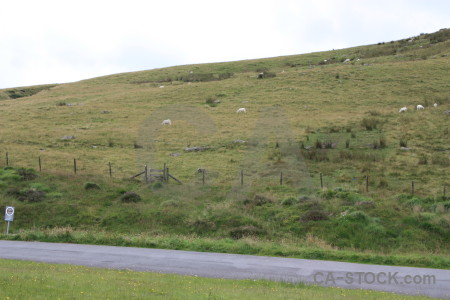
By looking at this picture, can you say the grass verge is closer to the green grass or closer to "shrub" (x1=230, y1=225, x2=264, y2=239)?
"shrub" (x1=230, y1=225, x2=264, y2=239)

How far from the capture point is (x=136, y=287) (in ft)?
41.1

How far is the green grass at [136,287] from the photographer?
11453mm

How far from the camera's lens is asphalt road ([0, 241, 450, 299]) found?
14.6 meters

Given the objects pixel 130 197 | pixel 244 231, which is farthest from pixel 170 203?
pixel 244 231

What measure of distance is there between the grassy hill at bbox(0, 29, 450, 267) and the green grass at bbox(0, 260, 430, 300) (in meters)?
6.76

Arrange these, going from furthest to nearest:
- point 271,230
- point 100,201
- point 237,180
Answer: point 237,180 → point 100,201 → point 271,230

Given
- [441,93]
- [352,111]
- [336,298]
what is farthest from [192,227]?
[441,93]

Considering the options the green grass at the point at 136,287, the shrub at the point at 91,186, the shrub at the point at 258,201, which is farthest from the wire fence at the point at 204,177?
the green grass at the point at 136,287

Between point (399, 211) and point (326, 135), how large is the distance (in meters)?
19.0

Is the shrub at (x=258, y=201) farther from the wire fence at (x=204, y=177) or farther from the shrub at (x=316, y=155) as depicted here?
the shrub at (x=316, y=155)

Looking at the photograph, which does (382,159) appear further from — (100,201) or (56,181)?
(56,181)

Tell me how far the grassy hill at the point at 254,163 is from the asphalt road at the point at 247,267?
6.55ft

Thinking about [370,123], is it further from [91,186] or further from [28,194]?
[28,194]

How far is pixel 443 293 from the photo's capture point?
13.4 metres
